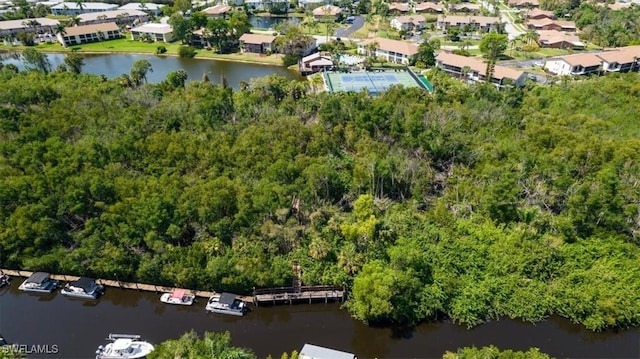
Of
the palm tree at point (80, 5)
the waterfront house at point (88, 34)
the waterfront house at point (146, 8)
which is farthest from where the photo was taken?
the palm tree at point (80, 5)

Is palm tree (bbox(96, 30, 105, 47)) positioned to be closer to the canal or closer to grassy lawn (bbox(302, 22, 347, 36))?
the canal

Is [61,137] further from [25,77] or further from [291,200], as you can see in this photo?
[291,200]

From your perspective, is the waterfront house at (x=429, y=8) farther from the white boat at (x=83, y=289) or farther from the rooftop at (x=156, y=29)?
the white boat at (x=83, y=289)

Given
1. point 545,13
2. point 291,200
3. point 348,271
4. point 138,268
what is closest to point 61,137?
point 138,268

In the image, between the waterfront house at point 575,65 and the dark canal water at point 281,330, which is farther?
the waterfront house at point 575,65

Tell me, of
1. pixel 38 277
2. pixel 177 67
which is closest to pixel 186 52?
pixel 177 67

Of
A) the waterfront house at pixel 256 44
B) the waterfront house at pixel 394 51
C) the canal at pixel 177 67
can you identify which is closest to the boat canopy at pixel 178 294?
the canal at pixel 177 67

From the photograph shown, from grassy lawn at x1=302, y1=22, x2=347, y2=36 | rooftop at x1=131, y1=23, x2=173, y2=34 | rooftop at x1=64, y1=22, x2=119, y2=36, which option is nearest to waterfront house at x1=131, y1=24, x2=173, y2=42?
rooftop at x1=131, y1=23, x2=173, y2=34
